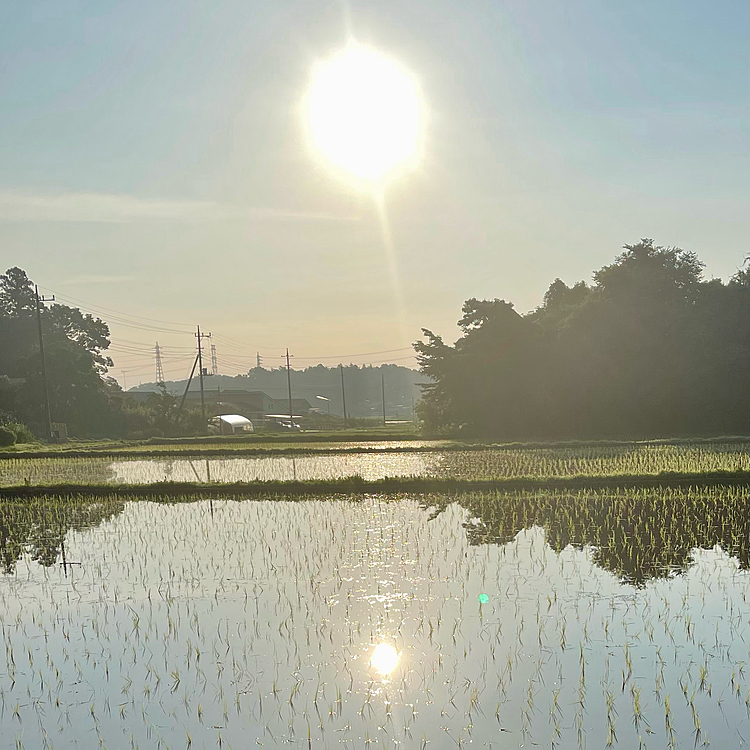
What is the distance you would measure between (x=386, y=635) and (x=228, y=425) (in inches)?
1612

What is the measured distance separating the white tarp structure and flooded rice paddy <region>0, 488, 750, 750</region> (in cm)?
3368

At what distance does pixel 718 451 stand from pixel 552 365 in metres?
13.4

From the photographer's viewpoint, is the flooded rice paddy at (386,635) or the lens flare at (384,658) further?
the lens flare at (384,658)

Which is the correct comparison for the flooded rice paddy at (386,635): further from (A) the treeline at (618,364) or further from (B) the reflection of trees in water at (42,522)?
(A) the treeline at (618,364)

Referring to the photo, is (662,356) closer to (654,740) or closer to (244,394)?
(654,740)

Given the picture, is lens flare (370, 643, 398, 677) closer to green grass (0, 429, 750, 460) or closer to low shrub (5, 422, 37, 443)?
green grass (0, 429, 750, 460)

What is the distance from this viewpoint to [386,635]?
600 centimetres

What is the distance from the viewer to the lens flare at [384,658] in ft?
17.4

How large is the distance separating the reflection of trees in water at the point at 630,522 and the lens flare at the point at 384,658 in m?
2.73

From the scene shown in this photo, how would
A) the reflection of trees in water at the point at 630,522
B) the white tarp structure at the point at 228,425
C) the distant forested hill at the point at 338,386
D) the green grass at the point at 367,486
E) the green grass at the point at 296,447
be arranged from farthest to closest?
1. the distant forested hill at the point at 338,386
2. the white tarp structure at the point at 228,425
3. the green grass at the point at 296,447
4. the green grass at the point at 367,486
5. the reflection of trees in water at the point at 630,522

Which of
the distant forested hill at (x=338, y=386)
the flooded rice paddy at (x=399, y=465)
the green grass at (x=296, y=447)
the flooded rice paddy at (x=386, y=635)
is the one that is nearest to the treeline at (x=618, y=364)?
the green grass at (x=296, y=447)

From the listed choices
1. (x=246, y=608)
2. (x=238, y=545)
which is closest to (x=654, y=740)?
(x=246, y=608)

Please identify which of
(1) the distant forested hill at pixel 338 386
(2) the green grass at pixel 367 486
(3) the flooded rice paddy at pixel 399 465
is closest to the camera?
(2) the green grass at pixel 367 486

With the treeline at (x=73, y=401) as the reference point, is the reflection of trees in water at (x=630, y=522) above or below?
below
